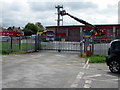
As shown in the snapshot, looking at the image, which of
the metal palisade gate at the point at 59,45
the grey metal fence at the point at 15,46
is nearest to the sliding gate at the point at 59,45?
the metal palisade gate at the point at 59,45

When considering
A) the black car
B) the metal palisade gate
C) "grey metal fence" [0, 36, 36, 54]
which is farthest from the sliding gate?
the black car

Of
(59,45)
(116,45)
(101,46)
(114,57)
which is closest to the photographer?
(114,57)

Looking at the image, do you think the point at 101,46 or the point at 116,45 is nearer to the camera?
the point at 116,45

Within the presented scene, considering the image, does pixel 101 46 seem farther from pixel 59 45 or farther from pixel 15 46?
pixel 15 46

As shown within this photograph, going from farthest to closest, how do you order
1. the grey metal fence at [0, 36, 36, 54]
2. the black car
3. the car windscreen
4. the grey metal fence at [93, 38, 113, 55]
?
the grey metal fence at [0, 36, 36, 54]
the grey metal fence at [93, 38, 113, 55]
the car windscreen
the black car

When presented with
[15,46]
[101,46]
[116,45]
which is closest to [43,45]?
[15,46]

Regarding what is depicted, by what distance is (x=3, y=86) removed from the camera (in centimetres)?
679

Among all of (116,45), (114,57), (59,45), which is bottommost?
(114,57)

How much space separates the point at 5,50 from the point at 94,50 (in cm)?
838

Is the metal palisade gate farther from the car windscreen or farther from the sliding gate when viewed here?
the car windscreen

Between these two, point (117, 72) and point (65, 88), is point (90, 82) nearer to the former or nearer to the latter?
point (65, 88)

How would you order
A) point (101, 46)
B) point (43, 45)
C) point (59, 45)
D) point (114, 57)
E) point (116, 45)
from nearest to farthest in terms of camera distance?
point (114, 57) → point (116, 45) → point (101, 46) → point (59, 45) → point (43, 45)

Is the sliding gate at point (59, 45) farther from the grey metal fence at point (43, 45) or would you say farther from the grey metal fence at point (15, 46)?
the grey metal fence at point (15, 46)

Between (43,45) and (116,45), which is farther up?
(116,45)
